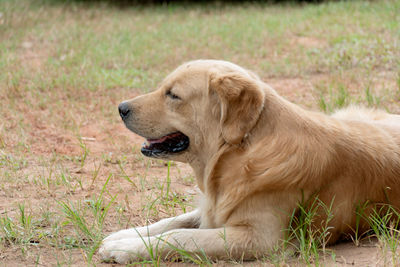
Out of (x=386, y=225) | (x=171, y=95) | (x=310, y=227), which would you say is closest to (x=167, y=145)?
(x=171, y=95)

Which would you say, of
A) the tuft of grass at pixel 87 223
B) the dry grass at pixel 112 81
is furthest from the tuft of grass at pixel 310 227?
the tuft of grass at pixel 87 223

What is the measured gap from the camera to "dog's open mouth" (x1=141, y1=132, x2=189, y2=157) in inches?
148

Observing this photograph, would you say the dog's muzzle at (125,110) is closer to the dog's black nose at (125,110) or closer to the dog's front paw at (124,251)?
the dog's black nose at (125,110)

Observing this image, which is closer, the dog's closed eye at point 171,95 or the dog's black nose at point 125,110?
the dog's closed eye at point 171,95

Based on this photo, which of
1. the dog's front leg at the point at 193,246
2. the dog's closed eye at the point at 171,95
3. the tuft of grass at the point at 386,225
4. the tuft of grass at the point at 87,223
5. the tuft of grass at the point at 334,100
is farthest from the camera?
the tuft of grass at the point at 334,100

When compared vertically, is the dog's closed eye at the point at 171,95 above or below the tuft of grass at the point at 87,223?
above

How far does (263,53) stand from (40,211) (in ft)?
21.1

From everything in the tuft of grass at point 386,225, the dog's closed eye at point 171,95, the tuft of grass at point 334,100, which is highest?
the dog's closed eye at point 171,95

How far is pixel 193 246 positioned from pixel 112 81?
525cm

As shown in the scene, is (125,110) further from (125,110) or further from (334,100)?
(334,100)

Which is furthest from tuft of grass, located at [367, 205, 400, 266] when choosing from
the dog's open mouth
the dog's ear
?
the dog's open mouth

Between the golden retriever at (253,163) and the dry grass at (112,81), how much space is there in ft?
0.93

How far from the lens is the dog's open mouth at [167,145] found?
3754mm

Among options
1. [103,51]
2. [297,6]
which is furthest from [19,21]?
[297,6]
